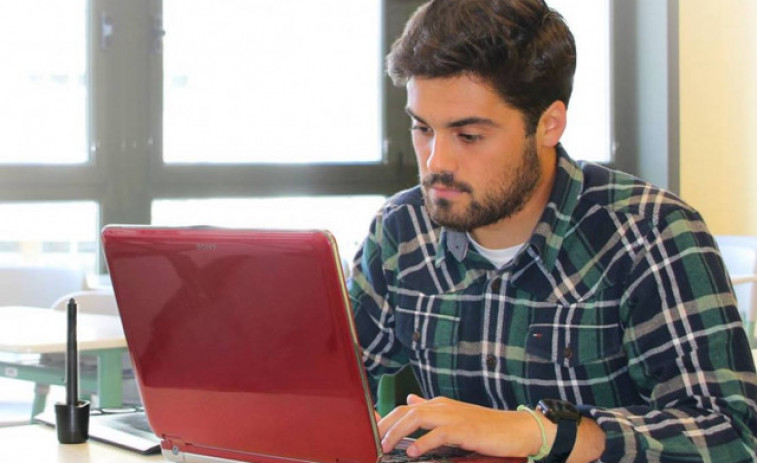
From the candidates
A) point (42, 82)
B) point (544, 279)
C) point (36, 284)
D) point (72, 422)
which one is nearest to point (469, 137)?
point (544, 279)

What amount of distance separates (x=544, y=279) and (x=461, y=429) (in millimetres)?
373

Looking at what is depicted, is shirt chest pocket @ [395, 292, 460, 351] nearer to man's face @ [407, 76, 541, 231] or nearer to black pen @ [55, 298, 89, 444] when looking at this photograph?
man's face @ [407, 76, 541, 231]

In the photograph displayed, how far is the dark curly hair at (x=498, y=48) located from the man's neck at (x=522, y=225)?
11cm

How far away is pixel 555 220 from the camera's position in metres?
1.65

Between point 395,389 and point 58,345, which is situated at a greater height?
point 58,345

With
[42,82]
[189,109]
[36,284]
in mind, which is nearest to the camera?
[36,284]

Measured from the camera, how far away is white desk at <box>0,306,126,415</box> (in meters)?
2.79

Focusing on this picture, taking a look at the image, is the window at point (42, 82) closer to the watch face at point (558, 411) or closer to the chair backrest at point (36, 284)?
the chair backrest at point (36, 284)

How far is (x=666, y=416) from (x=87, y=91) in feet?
11.4

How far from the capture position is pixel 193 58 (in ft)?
15.1

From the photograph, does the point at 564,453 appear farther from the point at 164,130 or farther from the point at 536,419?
the point at 164,130

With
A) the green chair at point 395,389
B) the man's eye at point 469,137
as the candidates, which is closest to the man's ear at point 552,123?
the man's eye at point 469,137

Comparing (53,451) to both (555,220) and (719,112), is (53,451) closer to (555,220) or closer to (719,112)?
(555,220)

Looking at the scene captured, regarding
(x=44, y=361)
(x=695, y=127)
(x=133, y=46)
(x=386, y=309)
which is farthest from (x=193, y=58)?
(x=386, y=309)
